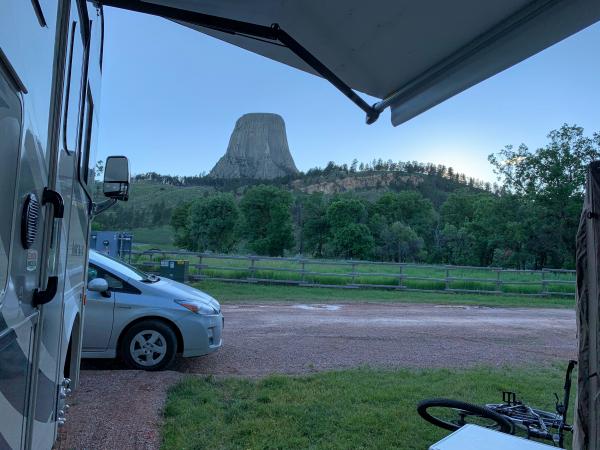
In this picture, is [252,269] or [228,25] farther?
[252,269]

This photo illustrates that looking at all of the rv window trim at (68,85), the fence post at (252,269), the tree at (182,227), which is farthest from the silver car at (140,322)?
→ the tree at (182,227)

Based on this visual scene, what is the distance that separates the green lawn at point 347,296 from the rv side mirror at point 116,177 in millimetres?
11117

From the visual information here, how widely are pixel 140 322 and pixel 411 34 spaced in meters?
5.36

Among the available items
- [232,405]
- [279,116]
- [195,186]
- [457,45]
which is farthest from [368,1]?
[279,116]

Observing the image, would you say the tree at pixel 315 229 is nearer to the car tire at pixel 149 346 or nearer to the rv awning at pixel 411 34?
the car tire at pixel 149 346

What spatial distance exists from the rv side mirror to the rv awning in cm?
155

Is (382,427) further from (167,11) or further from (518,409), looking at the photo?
(167,11)

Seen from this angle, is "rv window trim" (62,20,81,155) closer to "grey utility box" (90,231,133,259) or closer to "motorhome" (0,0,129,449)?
A: "motorhome" (0,0,129,449)

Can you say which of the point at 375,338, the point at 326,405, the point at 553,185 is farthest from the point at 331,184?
the point at 326,405

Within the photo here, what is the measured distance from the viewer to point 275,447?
439cm

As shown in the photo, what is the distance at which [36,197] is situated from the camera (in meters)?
1.76

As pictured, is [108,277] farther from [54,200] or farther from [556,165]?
[556,165]

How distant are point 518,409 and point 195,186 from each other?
9816 cm

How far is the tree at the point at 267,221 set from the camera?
55.2 metres
